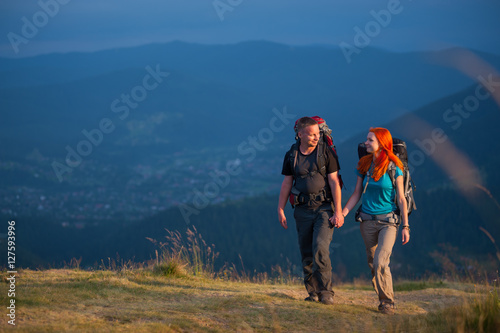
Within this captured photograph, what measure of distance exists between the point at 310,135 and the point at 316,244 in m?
1.37

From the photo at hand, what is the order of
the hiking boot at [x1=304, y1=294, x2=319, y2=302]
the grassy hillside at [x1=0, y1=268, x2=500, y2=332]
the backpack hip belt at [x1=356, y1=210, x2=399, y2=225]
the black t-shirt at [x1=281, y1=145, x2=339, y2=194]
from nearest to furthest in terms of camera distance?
the grassy hillside at [x1=0, y1=268, x2=500, y2=332] → the backpack hip belt at [x1=356, y1=210, x2=399, y2=225] → the black t-shirt at [x1=281, y1=145, x2=339, y2=194] → the hiking boot at [x1=304, y1=294, x2=319, y2=302]

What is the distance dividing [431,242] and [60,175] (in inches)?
5338

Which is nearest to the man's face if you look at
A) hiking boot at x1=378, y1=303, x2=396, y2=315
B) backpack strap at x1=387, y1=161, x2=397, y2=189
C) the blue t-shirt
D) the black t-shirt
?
the black t-shirt

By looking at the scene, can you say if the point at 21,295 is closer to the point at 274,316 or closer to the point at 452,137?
the point at 274,316

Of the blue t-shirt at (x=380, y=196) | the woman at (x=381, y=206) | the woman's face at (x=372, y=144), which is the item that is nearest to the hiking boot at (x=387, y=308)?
the woman at (x=381, y=206)

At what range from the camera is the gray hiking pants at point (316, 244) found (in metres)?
6.09

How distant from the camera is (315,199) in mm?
6156

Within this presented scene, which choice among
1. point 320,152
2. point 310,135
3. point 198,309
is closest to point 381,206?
point 320,152

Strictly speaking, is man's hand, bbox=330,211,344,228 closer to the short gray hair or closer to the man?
the man

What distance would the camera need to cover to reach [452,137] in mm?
147500

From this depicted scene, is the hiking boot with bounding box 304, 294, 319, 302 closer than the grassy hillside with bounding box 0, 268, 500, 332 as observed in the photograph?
No

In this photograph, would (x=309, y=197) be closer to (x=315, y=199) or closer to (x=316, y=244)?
(x=315, y=199)

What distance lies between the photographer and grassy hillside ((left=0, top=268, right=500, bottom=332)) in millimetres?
5043

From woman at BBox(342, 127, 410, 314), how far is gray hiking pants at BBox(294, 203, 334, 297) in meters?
0.42
